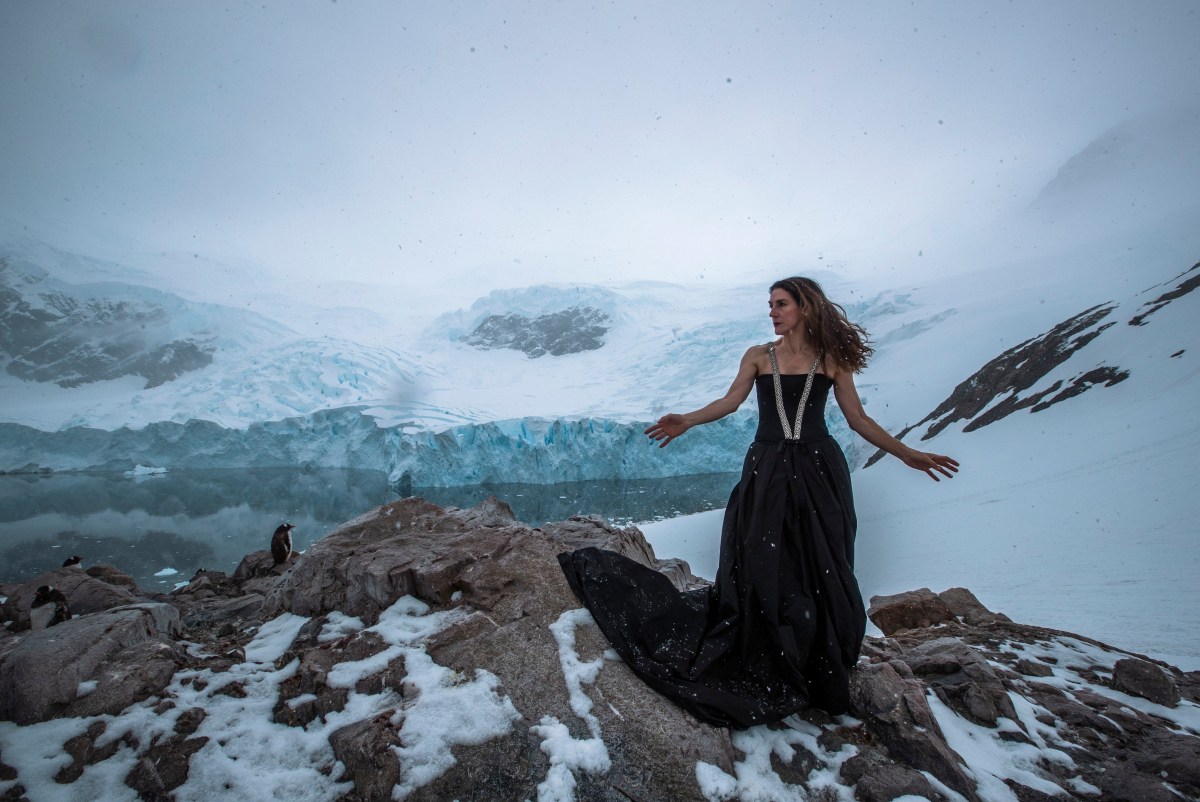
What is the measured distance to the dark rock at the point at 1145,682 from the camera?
9.02 feet

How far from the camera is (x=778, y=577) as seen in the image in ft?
7.31

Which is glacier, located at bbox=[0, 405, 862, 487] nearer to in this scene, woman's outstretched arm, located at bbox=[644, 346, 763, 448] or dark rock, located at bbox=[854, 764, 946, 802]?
woman's outstretched arm, located at bbox=[644, 346, 763, 448]

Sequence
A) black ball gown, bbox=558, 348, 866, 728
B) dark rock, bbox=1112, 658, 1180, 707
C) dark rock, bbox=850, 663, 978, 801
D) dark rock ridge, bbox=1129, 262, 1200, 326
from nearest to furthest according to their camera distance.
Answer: dark rock, bbox=850, 663, 978, 801 → black ball gown, bbox=558, 348, 866, 728 → dark rock, bbox=1112, 658, 1180, 707 → dark rock ridge, bbox=1129, 262, 1200, 326

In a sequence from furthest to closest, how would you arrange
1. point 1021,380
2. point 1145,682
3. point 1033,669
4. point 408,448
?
point 408,448 < point 1021,380 < point 1033,669 < point 1145,682

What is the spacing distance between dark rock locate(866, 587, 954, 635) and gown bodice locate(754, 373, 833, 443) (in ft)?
10.8

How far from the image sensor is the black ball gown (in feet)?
6.94

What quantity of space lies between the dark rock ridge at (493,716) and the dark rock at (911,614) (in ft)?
5.82

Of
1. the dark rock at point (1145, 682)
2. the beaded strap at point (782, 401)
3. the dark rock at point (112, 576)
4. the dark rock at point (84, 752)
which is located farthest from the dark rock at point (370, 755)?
the dark rock at point (112, 576)

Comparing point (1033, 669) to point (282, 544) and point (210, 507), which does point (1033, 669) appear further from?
point (210, 507)

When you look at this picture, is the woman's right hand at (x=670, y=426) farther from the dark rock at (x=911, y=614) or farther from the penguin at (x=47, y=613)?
the penguin at (x=47, y=613)

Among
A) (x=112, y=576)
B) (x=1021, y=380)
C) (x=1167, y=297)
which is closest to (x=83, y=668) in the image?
(x=112, y=576)

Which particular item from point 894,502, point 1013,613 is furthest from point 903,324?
point 1013,613

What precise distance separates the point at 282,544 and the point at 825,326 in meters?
8.26

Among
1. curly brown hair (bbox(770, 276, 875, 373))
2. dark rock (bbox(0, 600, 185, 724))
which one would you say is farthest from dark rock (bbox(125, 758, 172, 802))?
curly brown hair (bbox(770, 276, 875, 373))
